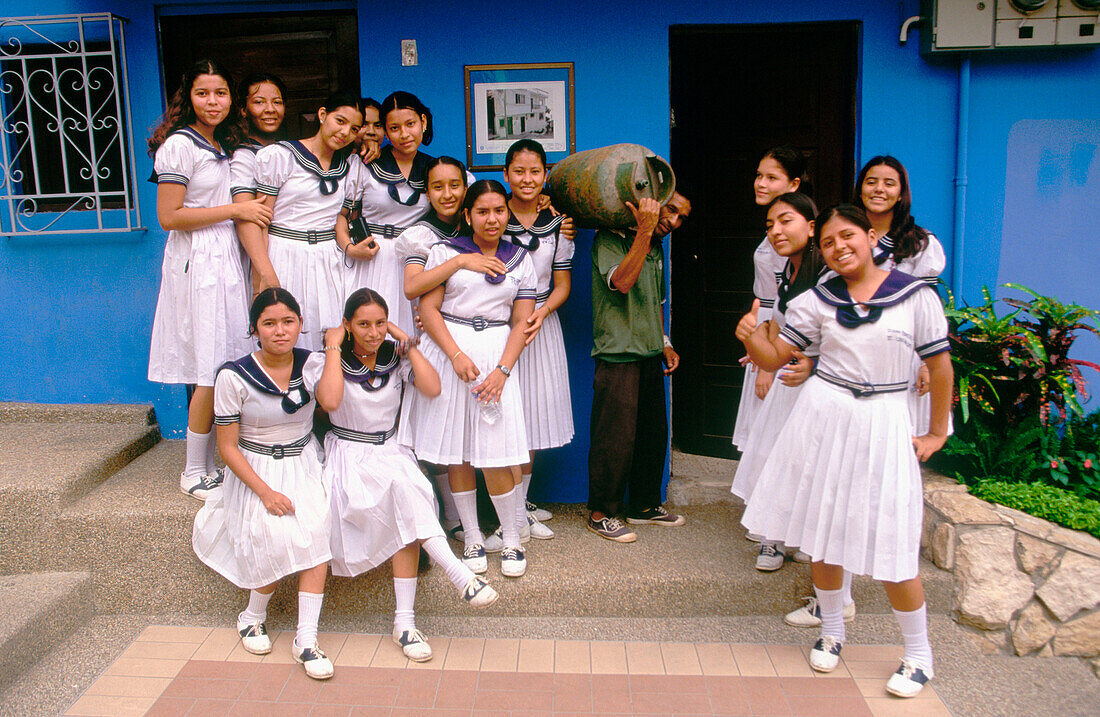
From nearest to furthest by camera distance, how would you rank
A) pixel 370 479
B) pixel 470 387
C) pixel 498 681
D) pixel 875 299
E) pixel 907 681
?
pixel 875 299 < pixel 907 681 < pixel 498 681 < pixel 370 479 < pixel 470 387

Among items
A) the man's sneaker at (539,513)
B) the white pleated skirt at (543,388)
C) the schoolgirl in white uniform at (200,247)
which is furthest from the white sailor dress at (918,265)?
the schoolgirl in white uniform at (200,247)

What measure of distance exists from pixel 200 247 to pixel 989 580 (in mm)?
3696

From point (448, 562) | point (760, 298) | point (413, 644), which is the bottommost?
point (413, 644)

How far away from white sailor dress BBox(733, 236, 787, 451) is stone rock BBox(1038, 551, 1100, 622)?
1.36 meters

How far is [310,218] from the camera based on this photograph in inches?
144

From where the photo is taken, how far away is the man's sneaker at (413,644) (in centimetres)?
317

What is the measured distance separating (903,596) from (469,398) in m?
1.85

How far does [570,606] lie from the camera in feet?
11.4

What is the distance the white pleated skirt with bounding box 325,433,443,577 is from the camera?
3236 millimetres

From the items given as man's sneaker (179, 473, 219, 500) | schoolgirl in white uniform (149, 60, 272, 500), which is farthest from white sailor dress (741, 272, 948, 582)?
man's sneaker (179, 473, 219, 500)

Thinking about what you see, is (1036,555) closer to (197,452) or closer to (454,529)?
(454,529)

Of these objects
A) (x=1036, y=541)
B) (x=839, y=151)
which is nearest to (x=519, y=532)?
(x=1036, y=541)

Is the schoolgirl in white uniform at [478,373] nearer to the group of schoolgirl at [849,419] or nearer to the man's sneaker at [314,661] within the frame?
the man's sneaker at [314,661]

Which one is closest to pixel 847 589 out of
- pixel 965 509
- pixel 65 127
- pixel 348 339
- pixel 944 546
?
pixel 944 546
